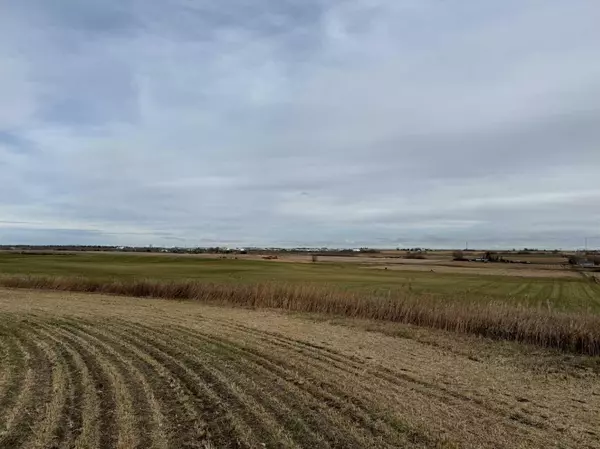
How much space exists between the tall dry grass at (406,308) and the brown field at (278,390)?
1.27 metres

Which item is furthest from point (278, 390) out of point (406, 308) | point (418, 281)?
point (418, 281)

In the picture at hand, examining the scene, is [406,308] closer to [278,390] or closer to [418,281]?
[278,390]

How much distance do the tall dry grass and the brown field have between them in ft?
4.17

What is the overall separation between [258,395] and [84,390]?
8.81ft

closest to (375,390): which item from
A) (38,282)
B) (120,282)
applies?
(120,282)

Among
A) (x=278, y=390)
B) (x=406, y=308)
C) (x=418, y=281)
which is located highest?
(x=406, y=308)

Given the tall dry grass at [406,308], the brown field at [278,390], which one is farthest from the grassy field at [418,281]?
the brown field at [278,390]

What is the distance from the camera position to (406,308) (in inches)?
757

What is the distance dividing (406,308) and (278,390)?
464 inches

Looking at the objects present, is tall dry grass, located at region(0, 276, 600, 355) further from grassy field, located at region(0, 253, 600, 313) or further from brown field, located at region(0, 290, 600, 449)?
grassy field, located at region(0, 253, 600, 313)

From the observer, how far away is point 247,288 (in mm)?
25531

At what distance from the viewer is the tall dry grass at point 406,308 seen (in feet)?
49.3

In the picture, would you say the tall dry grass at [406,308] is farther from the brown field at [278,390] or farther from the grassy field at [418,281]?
the grassy field at [418,281]

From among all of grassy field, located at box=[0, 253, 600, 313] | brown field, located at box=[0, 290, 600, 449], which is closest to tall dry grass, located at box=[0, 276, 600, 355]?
brown field, located at box=[0, 290, 600, 449]
